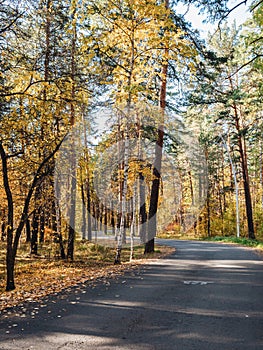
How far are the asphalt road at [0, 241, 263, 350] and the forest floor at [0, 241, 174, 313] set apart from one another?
0.82 m

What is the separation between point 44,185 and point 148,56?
6.59 metres

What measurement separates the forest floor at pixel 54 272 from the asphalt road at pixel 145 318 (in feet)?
2.69

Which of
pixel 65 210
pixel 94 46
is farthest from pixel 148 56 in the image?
pixel 65 210

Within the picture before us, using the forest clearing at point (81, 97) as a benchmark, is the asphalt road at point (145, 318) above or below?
below

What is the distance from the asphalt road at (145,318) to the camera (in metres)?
4.23

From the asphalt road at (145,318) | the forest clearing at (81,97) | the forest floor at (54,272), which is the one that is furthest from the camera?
the forest clearing at (81,97)

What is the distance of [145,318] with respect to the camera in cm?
527

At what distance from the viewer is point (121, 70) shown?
43.4ft

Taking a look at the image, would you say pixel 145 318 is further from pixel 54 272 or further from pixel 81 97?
pixel 54 272

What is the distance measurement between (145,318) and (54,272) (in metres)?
7.68

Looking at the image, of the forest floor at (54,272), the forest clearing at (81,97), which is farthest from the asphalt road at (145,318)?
the forest clearing at (81,97)

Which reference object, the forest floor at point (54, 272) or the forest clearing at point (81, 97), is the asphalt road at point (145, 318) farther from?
the forest clearing at point (81, 97)

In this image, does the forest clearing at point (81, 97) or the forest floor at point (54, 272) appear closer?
the forest floor at point (54, 272)

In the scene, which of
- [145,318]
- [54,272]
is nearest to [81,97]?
[54,272]
